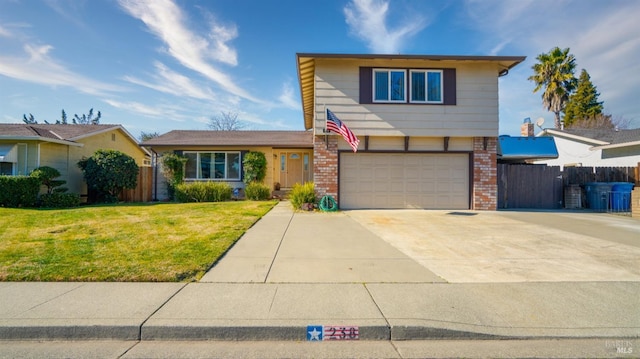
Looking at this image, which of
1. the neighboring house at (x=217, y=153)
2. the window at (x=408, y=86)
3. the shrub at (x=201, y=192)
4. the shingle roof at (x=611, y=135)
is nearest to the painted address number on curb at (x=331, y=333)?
the window at (x=408, y=86)

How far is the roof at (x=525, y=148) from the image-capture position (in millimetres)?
13531

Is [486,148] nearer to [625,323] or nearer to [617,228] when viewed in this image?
[617,228]

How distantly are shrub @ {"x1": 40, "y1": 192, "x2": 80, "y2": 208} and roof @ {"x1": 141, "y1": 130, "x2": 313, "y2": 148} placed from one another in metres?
4.55

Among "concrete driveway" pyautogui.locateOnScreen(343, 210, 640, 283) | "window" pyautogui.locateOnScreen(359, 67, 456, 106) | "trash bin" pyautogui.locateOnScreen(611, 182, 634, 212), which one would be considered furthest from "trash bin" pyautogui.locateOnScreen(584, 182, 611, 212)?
"window" pyautogui.locateOnScreen(359, 67, 456, 106)

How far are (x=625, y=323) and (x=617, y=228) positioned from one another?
7119 mm

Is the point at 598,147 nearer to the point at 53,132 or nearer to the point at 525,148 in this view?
the point at 525,148

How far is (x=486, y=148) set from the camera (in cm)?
1212

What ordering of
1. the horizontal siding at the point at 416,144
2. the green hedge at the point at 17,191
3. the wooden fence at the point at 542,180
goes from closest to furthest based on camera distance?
the horizontal siding at the point at 416,144 → the green hedge at the point at 17,191 → the wooden fence at the point at 542,180

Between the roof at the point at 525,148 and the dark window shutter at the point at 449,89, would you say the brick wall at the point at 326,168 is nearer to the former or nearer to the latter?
the dark window shutter at the point at 449,89

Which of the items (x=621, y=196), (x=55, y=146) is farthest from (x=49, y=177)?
(x=621, y=196)

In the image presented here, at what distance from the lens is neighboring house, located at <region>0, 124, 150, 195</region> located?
1400cm

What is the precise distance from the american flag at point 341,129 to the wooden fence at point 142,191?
36.6 ft

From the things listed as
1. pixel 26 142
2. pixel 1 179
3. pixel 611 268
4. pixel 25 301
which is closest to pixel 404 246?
pixel 611 268

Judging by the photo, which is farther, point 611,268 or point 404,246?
point 404,246
